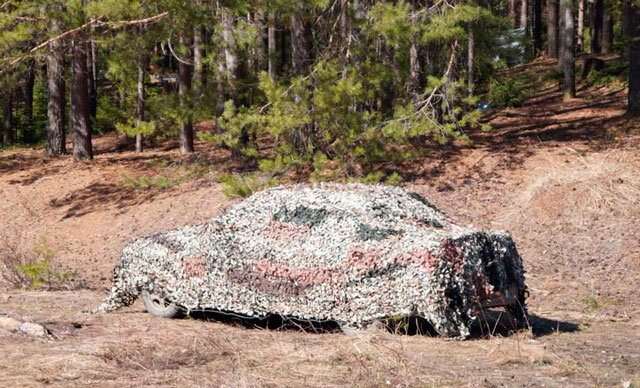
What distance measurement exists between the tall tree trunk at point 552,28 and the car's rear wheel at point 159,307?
101ft

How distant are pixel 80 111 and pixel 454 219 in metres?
12.4

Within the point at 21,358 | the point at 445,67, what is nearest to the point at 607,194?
the point at 445,67

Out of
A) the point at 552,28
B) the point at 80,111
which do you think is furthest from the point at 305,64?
the point at 552,28

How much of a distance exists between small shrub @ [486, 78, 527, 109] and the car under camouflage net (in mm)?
17948

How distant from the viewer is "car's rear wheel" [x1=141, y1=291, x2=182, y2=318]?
1010 centimetres

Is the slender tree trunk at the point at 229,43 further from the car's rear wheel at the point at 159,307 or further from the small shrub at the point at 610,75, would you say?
the small shrub at the point at 610,75

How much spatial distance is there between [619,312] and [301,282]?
17.1 feet

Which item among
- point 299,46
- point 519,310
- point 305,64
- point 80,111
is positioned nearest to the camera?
point 519,310

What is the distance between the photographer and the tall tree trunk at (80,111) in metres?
24.8

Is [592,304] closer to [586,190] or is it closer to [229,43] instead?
[586,190]

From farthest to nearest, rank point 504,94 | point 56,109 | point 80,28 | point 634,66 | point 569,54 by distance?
point 504,94
point 569,54
point 56,109
point 634,66
point 80,28

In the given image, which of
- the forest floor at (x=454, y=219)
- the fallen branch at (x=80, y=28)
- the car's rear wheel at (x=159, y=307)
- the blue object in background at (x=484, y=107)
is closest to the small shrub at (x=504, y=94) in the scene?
the blue object in background at (x=484, y=107)

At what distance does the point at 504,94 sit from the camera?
92.0 feet

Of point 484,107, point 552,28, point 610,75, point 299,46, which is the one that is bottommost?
point 484,107
